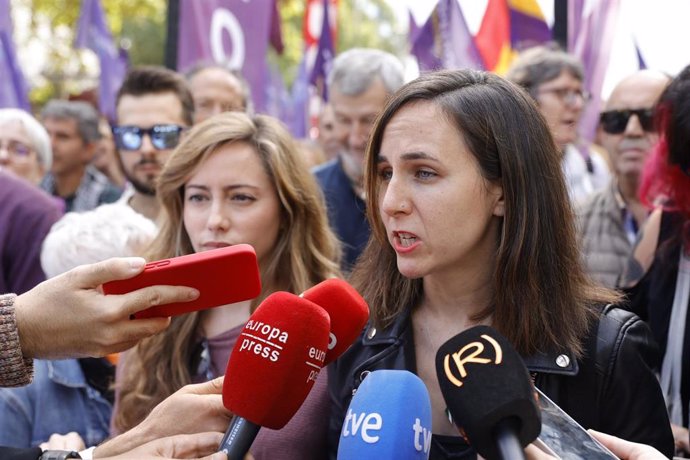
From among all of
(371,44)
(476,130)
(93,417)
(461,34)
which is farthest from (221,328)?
(371,44)

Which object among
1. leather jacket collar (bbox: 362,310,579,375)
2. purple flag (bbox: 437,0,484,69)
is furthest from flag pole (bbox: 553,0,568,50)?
leather jacket collar (bbox: 362,310,579,375)

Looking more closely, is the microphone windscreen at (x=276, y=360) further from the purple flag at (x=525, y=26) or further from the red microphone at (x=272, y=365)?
the purple flag at (x=525, y=26)

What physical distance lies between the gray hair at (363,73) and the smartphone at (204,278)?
3.02 m

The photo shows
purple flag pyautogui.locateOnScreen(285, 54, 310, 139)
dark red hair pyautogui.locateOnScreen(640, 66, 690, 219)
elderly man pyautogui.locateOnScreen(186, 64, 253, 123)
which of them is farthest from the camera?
purple flag pyautogui.locateOnScreen(285, 54, 310, 139)

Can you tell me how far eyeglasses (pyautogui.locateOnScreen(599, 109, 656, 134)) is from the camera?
454cm

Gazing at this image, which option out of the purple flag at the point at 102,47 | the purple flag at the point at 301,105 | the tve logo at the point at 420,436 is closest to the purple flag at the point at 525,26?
the purple flag at the point at 301,105

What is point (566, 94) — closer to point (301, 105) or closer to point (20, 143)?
point (20, 143)

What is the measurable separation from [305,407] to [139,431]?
74 centimetres

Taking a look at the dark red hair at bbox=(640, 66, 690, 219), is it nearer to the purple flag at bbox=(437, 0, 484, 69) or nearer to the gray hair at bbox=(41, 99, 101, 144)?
the purple flag at bbox=(437, 0, 484, 69)

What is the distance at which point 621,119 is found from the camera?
15.2ft

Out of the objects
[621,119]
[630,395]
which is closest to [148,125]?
[621,119]

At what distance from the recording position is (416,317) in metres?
2.69

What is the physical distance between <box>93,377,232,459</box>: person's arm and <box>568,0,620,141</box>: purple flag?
174 inches

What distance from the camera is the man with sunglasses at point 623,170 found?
422 centimetres
